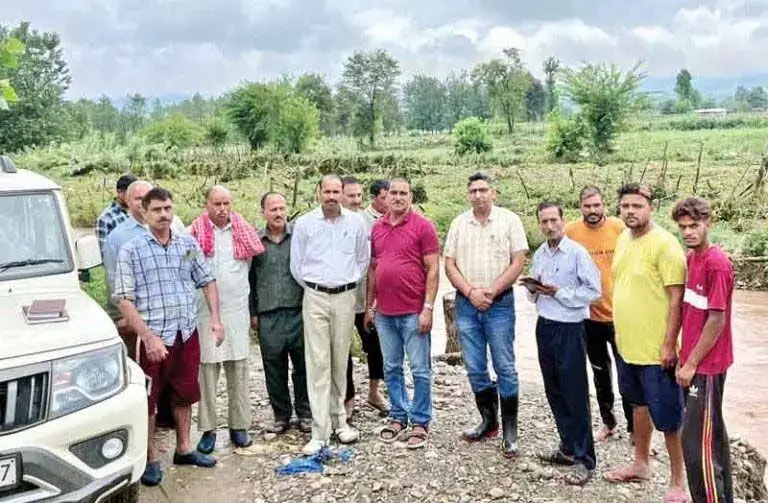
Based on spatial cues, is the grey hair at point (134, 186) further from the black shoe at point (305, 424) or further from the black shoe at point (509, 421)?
the black shoe at point (509, 421)

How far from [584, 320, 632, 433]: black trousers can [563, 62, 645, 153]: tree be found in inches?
1445

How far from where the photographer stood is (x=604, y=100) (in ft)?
135

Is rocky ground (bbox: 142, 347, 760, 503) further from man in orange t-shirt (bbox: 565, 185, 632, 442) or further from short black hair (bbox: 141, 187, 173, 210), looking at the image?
short black hair (bbox: 141, 187, 173, 210)

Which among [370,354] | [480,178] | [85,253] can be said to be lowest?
[370,354]

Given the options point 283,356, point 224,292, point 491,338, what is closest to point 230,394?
point 283,356

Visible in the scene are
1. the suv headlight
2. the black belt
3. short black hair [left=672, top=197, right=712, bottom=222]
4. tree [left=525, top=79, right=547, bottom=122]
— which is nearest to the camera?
the suv headlight

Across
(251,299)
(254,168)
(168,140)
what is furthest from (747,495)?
(168,140)

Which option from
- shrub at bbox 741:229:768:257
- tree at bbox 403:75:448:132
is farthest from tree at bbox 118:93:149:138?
shrub at bbox 741:229:768:257

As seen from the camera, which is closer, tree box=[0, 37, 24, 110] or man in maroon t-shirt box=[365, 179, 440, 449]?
tree box=[0, 37, 24, 110]

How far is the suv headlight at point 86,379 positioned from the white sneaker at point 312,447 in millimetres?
1831

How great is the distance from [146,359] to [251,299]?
110 centimetres

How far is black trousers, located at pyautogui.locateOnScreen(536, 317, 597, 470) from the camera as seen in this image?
470 cm

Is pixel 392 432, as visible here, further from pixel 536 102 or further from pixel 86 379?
pixel 536 102

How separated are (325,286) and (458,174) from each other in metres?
28.9
